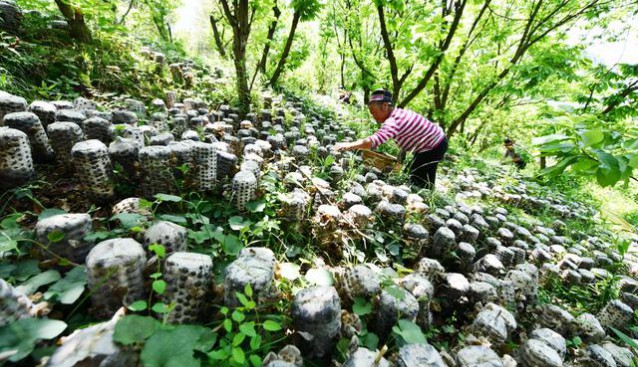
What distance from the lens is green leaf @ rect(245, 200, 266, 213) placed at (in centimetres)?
191

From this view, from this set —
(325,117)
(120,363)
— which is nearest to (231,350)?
(120,363)

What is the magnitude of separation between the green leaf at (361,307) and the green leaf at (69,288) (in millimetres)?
1173

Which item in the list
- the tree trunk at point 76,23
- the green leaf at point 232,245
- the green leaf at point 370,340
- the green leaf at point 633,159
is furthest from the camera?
the tree trunk at point 76,23

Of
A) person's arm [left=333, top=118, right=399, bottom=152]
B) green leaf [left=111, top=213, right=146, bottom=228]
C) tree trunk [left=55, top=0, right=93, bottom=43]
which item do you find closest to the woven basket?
person's arm [left=333, top=118, right=399, bottom=152]

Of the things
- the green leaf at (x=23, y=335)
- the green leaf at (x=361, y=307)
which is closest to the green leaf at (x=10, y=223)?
the green leaf at (x=23, y=335)

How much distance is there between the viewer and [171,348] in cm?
88

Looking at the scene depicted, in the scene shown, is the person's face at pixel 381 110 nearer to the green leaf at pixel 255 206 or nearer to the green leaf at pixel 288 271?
the green leaf at pixel 255 206

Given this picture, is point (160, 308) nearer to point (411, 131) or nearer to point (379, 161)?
point (379, 161)

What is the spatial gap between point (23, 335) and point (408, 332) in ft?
4.64

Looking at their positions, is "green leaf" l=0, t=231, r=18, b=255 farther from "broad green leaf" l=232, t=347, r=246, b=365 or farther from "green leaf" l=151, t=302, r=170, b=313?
"broad green leaf" l=232, t=347, r=246, b=365

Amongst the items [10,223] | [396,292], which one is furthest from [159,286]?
[396,292]

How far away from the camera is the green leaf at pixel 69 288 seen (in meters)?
1.01

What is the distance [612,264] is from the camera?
3.25 metres

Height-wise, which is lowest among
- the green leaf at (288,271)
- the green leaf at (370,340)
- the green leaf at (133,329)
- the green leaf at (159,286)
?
the green leaf at (370,340)
